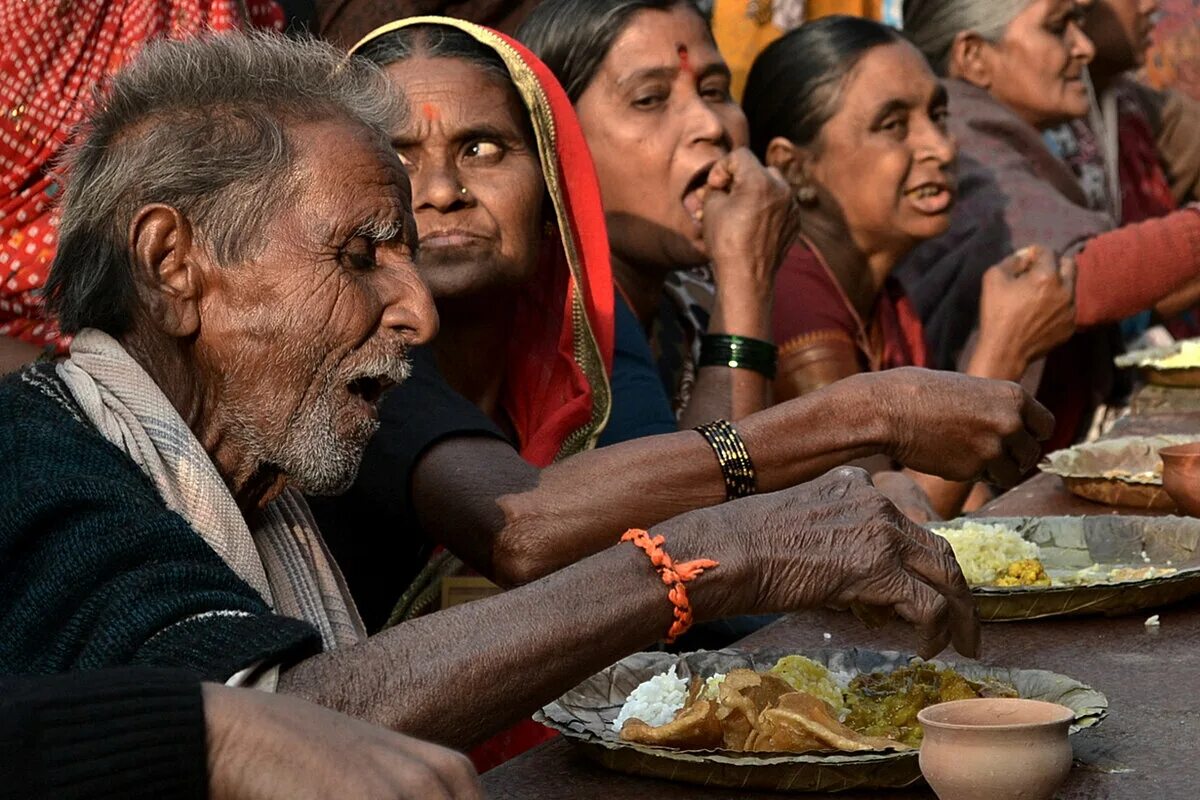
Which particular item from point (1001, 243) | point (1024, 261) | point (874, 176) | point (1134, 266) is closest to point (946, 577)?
point (874, 176)

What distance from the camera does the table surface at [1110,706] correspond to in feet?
5.86

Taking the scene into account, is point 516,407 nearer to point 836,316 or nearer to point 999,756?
point 836,316

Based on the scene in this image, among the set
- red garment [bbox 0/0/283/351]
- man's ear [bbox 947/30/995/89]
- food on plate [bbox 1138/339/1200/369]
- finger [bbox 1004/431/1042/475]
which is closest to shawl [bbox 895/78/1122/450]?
man's ear [bbox 947/30/995/89]

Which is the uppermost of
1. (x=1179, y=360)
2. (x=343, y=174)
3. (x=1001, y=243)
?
(x=343, y=174)

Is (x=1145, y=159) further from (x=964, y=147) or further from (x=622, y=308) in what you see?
(x=622, y=308)

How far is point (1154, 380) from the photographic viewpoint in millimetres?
5043

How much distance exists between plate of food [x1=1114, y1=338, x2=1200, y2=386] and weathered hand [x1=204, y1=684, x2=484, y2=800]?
3987mm

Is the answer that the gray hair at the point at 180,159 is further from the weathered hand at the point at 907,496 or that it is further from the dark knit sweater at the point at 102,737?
the weathered hand at the point at 907,496

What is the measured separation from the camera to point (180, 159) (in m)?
2.05

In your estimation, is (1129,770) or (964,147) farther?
(964,147)

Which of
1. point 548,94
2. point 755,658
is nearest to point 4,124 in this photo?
point 548,94

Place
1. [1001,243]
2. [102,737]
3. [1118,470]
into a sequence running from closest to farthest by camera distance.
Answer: [102,737], [1118,470], [1001,243]

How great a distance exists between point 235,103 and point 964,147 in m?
4.38

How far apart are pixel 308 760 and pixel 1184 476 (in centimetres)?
202
